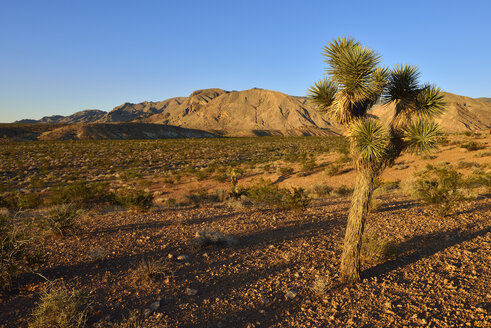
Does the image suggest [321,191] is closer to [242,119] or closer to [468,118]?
[468,118]

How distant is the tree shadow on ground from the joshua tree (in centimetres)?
97

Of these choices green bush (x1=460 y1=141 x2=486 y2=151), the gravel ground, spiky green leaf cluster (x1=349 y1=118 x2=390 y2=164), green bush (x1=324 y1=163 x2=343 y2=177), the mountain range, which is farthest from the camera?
the mountain range

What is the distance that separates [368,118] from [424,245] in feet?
12.9

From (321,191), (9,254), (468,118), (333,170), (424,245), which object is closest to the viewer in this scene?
(9,254)

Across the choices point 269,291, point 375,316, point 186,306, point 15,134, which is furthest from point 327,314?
point 15,134

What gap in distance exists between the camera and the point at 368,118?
16.4 feet

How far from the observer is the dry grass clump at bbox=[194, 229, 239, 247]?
6.71 meters

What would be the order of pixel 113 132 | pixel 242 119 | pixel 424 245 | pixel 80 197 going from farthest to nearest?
pixel 242 119, pixel 113 132, pixel 80 197, pixel 424 245

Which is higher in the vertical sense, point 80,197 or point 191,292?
point 191,292

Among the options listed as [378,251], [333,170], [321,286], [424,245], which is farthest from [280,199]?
[333,170]

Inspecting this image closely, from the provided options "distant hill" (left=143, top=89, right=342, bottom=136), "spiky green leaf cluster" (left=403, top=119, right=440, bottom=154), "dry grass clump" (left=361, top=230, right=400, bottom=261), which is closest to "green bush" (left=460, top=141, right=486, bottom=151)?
"dry grass clump" (left=361, top=230, right=400, bottom=261)

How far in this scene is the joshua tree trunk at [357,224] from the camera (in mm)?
4824

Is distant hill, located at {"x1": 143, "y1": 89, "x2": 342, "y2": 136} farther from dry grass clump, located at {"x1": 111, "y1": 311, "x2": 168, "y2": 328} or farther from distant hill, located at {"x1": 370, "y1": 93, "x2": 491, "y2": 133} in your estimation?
dry grass clump, located at {"x1": 111, "y1": 311, "x2": 168, "y2": 328}

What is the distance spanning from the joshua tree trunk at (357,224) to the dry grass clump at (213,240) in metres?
2.83
